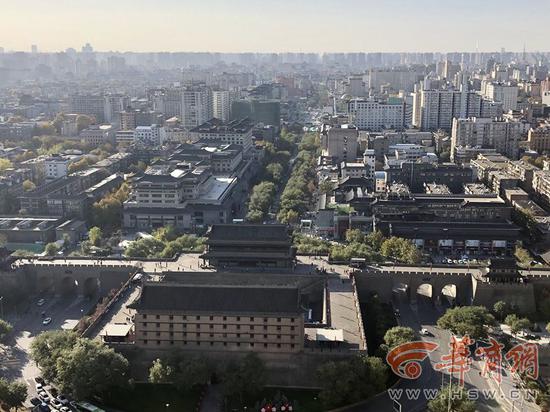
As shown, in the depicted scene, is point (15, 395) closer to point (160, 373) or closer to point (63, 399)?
point (63, 399)

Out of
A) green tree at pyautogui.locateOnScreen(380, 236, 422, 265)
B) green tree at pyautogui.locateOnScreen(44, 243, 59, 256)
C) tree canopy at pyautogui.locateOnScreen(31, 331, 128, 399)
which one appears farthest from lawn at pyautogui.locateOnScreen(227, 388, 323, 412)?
green tree at pyautogui.locateOnScreen(44, 243, 59, 256)

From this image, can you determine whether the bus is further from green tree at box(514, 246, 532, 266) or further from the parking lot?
green tree at box(514, 246, 532, 266)

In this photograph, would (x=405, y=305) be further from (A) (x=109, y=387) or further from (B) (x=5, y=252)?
(B) (x=5, y=252)

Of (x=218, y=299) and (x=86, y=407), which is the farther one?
(x=218, y=299)

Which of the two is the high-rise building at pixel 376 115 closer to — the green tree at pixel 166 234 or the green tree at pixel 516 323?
the green tree at pixel 166 234

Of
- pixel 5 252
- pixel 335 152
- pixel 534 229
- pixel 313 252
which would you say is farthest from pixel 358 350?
pixel 335 152

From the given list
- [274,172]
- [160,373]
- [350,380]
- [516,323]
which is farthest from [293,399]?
[274,172]

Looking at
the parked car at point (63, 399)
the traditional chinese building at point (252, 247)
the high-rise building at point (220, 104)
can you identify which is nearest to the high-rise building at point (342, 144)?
the high-rise building at point (220, 104)
